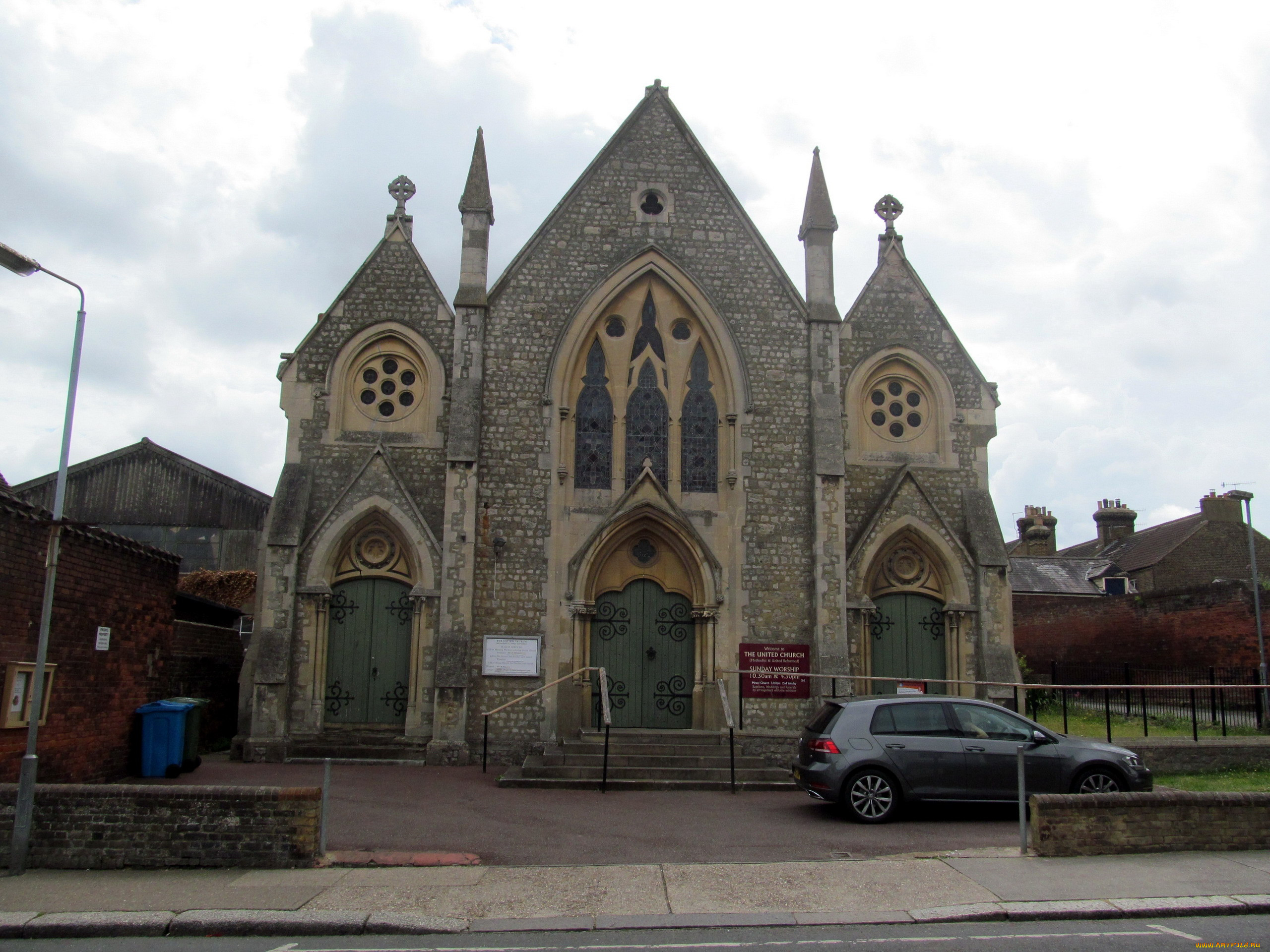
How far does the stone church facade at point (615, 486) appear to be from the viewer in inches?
621

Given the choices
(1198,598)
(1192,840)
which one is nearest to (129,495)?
(1192,840)

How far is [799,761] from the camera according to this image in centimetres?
1113

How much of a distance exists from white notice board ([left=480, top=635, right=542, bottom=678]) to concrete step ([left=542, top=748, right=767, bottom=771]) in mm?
1742

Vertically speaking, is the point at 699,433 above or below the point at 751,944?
above

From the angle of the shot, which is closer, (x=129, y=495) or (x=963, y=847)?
(x=963, y=847)

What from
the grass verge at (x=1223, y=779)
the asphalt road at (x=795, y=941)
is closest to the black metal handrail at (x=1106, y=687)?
the grass verge at (x=1223, y=779)

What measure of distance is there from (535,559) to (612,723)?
9.63 ft

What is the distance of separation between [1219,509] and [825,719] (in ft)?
96.5

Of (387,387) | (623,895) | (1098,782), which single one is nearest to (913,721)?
(1098,782)

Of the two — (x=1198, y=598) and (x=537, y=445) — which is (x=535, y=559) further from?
(x=1198, y=598)

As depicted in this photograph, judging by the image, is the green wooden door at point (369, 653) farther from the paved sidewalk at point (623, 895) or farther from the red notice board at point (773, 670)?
the paved sidewalk at point (623, 895)

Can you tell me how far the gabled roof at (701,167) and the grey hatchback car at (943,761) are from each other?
8.55m

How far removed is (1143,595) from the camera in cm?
2817

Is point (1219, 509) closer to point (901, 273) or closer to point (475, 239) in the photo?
point (901, 273)
